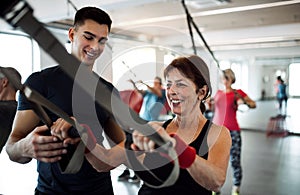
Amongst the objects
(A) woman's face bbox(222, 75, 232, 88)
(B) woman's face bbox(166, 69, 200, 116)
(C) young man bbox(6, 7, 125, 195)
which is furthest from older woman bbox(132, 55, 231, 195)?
(A) woman's face bbox(222, 75, 232, 88)

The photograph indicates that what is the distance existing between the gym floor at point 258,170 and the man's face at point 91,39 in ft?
1.75

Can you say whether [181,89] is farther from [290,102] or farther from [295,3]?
[290,102]

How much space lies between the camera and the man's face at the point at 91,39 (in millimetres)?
794

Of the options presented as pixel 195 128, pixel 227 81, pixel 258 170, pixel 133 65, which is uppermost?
pixel 133 65

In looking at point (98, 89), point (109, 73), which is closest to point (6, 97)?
point (109, 73)

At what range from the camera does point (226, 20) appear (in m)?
5.82

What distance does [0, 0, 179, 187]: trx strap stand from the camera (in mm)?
285

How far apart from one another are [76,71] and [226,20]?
5.97 meters

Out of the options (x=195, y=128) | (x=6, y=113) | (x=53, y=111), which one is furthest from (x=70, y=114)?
(x=6, y=113)

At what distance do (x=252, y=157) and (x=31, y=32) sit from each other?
4857 mm

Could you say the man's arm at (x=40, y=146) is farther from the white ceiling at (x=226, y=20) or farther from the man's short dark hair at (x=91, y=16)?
the white ceiling at (x=226, y=20)

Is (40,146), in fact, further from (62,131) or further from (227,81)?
(227,81)

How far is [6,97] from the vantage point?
3.87ft

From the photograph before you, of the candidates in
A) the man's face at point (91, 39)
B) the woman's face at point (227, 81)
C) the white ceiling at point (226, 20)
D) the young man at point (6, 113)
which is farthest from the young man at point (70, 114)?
the white ceiling at point (226, 20)
